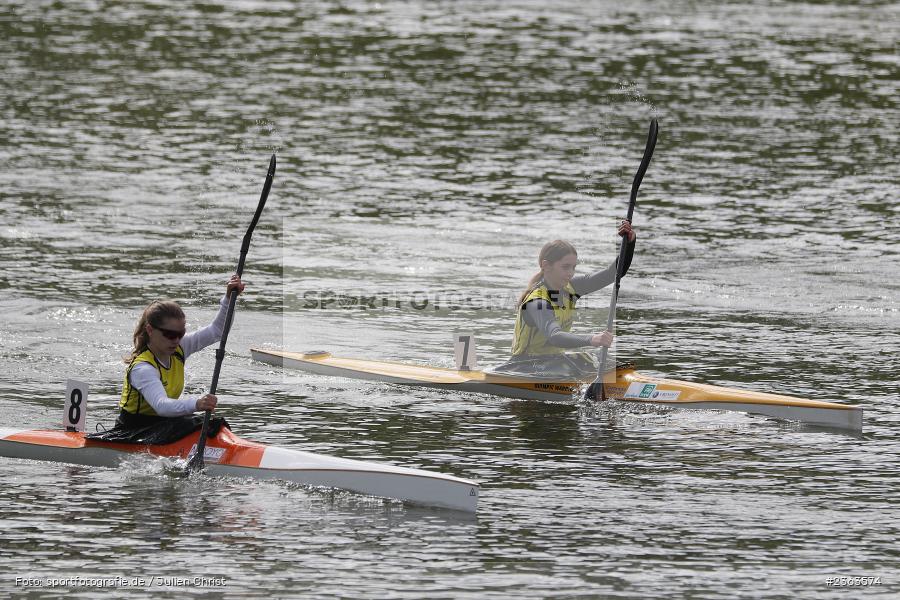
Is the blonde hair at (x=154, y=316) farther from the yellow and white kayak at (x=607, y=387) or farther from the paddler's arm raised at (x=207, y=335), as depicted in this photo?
the yellow and white kayak at (x=607, y=387)

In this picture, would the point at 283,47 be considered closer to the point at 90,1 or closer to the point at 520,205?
the point at 90,1

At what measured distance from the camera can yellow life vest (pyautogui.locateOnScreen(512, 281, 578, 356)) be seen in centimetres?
1380

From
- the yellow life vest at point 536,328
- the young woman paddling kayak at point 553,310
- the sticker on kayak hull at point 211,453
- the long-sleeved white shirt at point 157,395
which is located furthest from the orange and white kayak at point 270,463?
the yellow life vest at point 536,328

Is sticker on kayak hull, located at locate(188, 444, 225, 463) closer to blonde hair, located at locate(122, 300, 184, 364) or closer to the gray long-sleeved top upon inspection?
blonde hair, located at locate(122, 300, 184, 364)

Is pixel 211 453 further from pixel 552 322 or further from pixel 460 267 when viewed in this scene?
pixel 460 267

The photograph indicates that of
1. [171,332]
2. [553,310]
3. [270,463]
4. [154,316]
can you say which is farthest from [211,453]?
[553,310]

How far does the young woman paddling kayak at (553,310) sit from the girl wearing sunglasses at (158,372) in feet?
10.7

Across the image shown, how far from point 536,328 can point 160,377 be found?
3.98 metres

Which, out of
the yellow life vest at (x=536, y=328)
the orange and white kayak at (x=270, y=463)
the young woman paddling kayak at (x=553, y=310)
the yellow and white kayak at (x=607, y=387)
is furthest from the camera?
the yellow life vest at (x=536, y=328)

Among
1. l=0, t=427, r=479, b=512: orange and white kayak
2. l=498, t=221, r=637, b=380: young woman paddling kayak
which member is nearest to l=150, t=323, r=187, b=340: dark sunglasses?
l=0, t=427, r=479, b=512: orange and white kayak

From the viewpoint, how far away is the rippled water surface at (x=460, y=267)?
1008cm

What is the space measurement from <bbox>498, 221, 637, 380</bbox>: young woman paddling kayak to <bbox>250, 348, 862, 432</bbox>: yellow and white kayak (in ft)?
0.70

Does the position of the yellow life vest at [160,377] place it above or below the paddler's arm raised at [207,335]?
below

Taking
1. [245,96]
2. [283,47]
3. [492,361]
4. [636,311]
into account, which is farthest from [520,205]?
[283,47]
